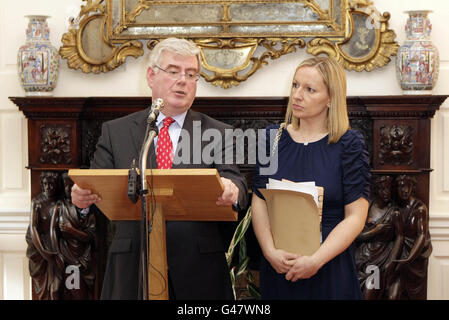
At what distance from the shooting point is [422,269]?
449 cm

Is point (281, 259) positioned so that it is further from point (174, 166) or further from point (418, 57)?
point (418, 57)

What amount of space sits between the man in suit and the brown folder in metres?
0.21

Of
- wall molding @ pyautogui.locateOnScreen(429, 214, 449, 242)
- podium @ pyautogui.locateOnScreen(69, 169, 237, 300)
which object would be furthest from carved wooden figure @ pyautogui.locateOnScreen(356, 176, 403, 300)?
podium @ pyautogui.locateOnScreen(69, 169, 237, 300)

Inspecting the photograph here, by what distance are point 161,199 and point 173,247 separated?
0.52 meters

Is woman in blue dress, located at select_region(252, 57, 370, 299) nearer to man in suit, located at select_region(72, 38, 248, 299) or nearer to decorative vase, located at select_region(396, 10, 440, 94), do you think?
man in suit, located at select_region(72, 38, 248, 299)

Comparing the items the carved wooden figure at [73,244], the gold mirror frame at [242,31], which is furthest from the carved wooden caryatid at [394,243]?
the carved wooden figure at [73,244]

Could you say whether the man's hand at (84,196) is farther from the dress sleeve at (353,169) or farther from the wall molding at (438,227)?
the wall molding at (438,227)

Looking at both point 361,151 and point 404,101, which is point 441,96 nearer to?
point 404,101

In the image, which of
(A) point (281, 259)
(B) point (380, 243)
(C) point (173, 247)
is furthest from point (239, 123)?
(C) point (173, 247)

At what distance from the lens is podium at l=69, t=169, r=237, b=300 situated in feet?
7.42

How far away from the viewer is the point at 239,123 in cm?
461

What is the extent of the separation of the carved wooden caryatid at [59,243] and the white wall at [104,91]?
1.41 feet

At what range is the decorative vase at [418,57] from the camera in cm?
443
